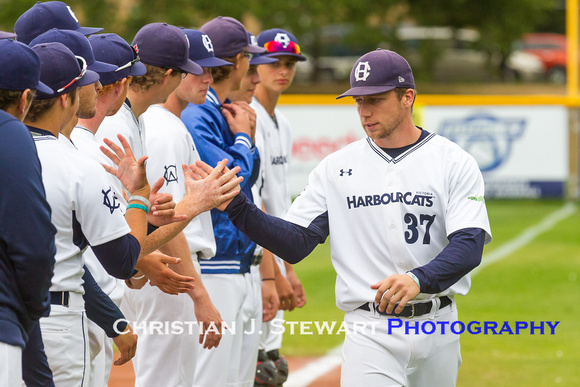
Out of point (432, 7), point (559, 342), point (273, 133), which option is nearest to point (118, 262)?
point (273, 133)

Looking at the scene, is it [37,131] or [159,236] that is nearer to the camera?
[37,131]

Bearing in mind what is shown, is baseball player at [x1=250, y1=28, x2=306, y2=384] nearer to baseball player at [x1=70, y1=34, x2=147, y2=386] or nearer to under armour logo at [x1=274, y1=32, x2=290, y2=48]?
under armour logo at [x1=274, y1=32, x2=290, y2=48]

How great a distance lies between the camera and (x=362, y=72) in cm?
431

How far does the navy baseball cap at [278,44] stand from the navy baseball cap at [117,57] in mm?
2214

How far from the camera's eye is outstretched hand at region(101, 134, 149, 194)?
3883 millimetres

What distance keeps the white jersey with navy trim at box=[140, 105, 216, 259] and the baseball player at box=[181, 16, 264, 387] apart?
0.23 m

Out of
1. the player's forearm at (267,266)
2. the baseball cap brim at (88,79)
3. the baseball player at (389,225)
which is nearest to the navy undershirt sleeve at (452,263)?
the baseball player at (389,225)

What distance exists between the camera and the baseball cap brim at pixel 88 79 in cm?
359

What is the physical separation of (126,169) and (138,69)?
0.68 m

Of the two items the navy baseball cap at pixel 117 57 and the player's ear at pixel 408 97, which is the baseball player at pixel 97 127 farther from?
the player's ear at pixel 408 97

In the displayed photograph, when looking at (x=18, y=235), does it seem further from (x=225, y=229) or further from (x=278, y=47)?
(x=278, y=47)

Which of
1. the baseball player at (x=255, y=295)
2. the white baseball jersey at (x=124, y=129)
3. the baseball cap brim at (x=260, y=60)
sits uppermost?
the baseball cap brim at (x=260, y=60)

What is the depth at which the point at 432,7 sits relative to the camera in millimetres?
36062

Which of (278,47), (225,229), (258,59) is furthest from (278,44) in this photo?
(225,229)
